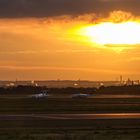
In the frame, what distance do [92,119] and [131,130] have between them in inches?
493

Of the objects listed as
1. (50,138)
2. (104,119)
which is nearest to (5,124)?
(104,119)

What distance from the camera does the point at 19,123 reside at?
55.7 metres

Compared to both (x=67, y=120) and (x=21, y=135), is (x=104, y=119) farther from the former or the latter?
(x=21, y=135)

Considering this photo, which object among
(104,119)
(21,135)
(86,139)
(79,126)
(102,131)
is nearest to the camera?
(86,139)

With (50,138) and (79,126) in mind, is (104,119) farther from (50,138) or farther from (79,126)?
(50,138)

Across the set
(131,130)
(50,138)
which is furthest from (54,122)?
(50,138)

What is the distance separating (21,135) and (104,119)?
61.0 feet

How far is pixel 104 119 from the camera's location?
2361 inches

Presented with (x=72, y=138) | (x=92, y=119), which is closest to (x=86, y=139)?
(x=72, y=138)

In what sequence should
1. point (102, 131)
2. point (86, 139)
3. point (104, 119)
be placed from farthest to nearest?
point (104, 119)
point (102, 131)
point (86, 139)

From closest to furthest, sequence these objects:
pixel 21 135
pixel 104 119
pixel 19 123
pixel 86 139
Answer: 1. pixel 86 139
2. pixel 21 135
3. pixel 19 123
4. pixel 104 119

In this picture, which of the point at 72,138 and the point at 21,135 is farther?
the point at 21,135

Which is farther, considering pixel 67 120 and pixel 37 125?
pixel 67 120

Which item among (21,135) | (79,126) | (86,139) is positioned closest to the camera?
(86,139)
